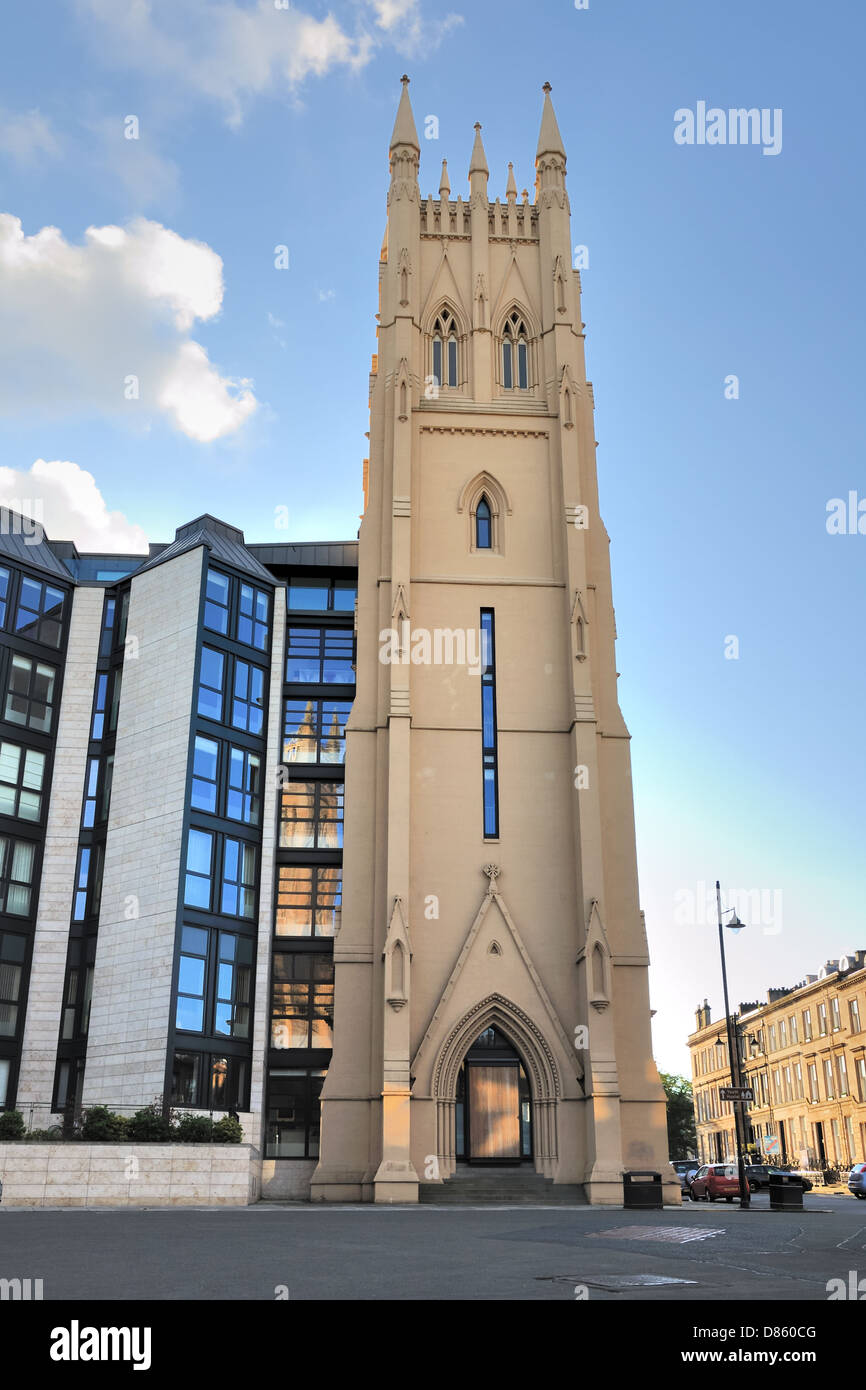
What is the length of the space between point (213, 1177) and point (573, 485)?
2509 cm

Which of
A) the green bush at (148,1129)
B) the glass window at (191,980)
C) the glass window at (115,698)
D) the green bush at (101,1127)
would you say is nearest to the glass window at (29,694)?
the glass window at (115,698)

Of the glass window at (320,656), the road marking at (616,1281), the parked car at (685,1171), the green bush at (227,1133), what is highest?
the glass window at (320,656)

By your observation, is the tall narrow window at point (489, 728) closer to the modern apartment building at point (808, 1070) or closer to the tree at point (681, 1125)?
the modern apartment building at point (808, 1070)

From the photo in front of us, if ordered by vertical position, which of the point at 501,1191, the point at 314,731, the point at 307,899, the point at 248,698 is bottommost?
the point at 501,1191

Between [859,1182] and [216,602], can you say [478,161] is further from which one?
[859,1182]

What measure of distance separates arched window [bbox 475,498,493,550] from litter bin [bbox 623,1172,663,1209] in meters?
21.7

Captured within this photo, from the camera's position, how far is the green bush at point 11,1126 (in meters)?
30.5

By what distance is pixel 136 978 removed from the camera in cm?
3991

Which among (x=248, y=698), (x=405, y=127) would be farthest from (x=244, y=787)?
(x=405, y=127)

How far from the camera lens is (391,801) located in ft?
120

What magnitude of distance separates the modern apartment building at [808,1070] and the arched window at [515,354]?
134 feet

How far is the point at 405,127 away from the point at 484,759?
26267 mm
